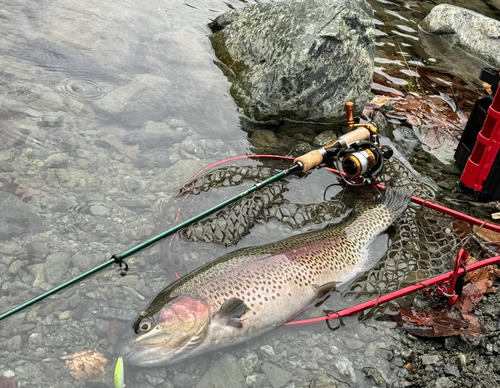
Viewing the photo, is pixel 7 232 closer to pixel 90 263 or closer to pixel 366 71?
pixel 90 263

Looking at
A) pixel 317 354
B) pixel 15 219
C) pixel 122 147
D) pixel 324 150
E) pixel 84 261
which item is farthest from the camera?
pixel 122 147

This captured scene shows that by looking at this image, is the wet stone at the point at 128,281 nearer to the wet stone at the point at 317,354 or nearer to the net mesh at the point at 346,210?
the net mesh at the point at 346,210

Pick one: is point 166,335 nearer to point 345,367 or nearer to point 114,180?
point 345,367

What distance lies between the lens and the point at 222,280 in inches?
142

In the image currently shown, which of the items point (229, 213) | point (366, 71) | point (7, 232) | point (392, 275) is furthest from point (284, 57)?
point (7, 232)

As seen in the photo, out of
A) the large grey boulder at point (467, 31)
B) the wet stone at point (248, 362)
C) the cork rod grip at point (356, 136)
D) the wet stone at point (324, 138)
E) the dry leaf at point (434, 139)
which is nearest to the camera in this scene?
the wet stone at point (248, 362)

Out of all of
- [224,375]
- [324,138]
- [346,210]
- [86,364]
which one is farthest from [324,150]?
[86,364]

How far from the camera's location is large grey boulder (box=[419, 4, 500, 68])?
940 centimetres

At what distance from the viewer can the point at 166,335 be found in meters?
3.27

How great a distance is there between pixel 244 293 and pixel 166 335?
27.3 inches

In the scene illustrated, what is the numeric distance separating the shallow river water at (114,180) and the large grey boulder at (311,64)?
0.58 meters

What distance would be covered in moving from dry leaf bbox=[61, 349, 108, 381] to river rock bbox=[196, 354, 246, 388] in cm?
74

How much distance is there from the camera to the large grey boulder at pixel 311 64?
6.09 metres

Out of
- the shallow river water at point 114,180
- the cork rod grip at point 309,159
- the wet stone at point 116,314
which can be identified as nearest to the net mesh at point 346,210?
the shallow river water at point 114,180
